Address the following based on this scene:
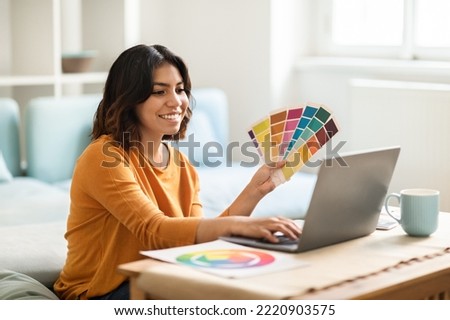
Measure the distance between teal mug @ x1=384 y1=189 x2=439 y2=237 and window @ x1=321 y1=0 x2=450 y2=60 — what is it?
220cm

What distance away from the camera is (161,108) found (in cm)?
212

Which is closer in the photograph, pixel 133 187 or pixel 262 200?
pixel 133 187

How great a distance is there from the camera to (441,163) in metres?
3.73

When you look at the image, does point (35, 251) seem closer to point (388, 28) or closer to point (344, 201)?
point (344, 201)

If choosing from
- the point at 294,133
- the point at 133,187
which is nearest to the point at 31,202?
the point at 133,187

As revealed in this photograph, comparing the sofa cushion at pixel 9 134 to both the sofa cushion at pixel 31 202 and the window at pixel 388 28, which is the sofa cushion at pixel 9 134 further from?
the window at pixel 388 28

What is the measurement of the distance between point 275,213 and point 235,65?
4.40 feet

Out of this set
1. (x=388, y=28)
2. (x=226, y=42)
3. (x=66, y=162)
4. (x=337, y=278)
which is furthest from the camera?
(x=226, y=42)

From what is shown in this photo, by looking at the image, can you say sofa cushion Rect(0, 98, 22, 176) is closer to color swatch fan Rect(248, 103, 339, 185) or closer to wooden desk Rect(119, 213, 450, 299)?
Result: color swatch fan Rect(248, 103, 339, 185)

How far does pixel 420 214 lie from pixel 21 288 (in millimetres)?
998

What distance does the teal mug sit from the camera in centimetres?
190

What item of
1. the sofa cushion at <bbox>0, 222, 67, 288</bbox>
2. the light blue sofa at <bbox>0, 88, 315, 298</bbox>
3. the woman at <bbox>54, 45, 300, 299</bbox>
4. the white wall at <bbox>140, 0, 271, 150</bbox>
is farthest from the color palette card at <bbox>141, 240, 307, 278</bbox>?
the white wall at <bbox>140, 0, 271, 150</bbox>

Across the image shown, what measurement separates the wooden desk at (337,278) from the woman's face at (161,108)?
0.54 metres
